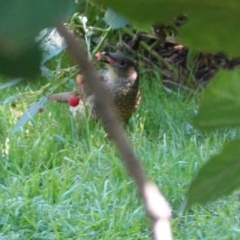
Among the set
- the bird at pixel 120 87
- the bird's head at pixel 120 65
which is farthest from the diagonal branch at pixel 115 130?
the bird's head at pixel 120 65

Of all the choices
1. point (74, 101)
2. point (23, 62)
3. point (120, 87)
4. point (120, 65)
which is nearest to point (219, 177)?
point (23, 62)

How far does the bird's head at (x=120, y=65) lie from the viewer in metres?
2.99

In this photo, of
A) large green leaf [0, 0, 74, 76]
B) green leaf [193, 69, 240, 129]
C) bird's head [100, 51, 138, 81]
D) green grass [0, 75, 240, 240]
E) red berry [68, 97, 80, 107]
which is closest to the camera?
large green leaf [0, 0, 74, 76]

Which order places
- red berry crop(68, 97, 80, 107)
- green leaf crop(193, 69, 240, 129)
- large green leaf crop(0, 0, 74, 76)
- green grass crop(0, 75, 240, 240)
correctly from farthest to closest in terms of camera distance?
1. red berry crop(68, 97, 80, 107)
2. green grass crop(0, 75, 240, 240)
3. green leaf crop(193, 69, 240, 129)
4. large green leaf crop(0, 0, 74, 76)

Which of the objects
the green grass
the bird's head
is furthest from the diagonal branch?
the bird's head

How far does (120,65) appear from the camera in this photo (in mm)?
3008

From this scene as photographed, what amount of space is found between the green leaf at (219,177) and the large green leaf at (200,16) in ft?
0.13

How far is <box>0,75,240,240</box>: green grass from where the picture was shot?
1955mm

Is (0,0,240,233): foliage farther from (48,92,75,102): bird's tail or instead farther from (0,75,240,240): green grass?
(48,92,75,102): bird's tail

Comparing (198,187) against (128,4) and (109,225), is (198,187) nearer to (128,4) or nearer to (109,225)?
(128,4)

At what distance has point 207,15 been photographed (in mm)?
226

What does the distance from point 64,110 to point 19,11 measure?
8.77 ft

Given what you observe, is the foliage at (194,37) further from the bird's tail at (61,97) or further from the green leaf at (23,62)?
the bird's tail at (61,97)

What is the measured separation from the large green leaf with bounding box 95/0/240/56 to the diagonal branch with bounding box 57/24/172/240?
64 mm
